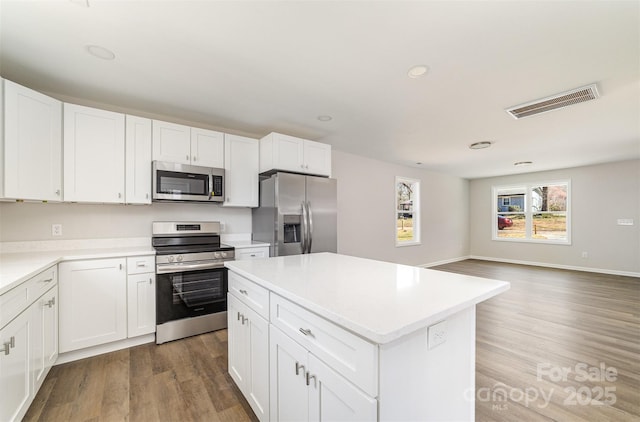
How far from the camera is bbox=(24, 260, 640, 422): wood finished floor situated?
1750mm

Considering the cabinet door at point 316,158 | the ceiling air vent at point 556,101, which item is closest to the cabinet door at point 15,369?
the cabinet door at point 316,158

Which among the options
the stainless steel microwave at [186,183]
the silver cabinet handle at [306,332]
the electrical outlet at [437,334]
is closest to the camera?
the electrical outlet at [437,334]

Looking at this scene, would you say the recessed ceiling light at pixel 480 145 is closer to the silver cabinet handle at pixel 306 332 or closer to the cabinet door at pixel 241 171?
the cabinet door at pixel 241 171

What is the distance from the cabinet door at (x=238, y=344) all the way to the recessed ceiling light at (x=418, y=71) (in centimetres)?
225

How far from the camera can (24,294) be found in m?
1.64

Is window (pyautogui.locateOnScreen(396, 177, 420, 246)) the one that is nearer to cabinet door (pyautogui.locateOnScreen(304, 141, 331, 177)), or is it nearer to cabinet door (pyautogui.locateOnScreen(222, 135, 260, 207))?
cabinet door (pyautogui.locateOnScreen(304, 141, 331, 177))

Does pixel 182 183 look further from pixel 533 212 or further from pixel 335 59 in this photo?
pixel 533 212

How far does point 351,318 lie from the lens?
0.92 metres

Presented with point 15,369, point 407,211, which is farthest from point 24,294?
point 407,211

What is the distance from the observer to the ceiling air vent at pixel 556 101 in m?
2.52

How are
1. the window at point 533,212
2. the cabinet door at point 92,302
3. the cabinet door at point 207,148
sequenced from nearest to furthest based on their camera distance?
the cabinet door at point 92,302 < the cabinet door at point 207,148 < the window at point 533,212

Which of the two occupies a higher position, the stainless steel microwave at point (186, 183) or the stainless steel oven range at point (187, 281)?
the stainless steel microwave at point (186, 183)

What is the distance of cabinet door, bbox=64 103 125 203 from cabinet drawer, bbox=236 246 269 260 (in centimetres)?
131

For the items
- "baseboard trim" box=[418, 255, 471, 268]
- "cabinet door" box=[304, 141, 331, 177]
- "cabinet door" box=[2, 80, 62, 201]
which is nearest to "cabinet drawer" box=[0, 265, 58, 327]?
"cabinet door" box=[2, 80, 62, 201]
